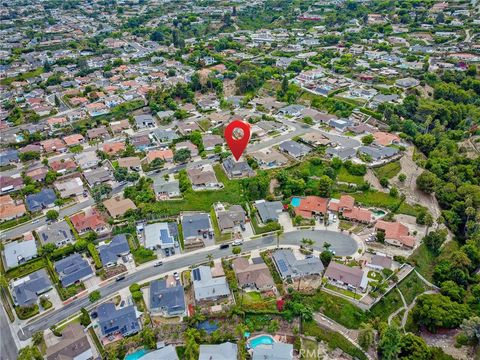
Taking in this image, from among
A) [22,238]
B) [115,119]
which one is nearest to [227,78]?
[115,119]

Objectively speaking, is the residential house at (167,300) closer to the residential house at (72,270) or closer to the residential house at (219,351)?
the residential house at (219,351)

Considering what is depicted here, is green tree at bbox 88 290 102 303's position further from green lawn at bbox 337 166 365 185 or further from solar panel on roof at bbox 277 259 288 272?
green lawn at bbox 337 166 365 185

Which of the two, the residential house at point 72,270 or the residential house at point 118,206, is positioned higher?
the residential house at point 118,206

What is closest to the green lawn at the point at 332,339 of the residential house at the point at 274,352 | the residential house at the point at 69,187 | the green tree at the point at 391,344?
the green tree at the point at 391,344

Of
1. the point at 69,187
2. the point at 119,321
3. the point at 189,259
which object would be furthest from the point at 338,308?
the point at 69,187

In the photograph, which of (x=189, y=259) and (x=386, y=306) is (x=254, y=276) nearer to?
(x=189, y=259)

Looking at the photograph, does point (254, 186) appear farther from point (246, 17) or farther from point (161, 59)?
point (246, 17)

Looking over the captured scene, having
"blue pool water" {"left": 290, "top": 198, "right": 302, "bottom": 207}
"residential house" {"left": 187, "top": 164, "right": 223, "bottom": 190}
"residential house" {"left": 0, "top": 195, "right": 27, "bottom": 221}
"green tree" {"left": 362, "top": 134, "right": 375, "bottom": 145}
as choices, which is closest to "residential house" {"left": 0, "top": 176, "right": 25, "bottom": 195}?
"residential house" {"left": 0, "top": 195, "right": 27, "bottom": 221}
